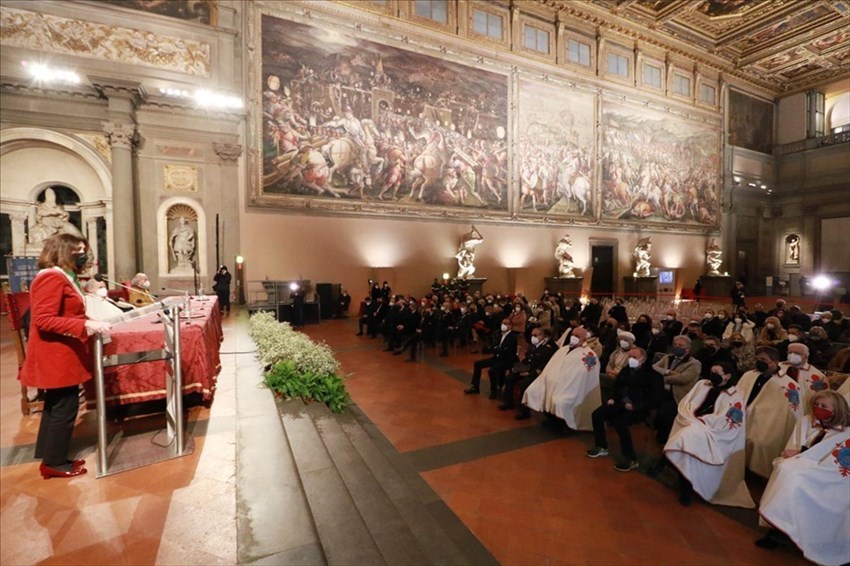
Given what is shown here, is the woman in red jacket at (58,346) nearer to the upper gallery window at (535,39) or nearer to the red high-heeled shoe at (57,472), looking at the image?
the red high-heeled shoe at (57,472)

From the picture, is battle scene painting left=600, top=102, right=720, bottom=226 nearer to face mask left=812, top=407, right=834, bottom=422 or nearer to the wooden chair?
face mask left=812, top=407, right=834, bottom=422

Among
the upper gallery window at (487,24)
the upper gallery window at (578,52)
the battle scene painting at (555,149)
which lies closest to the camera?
the upper gallery window at (487,24)

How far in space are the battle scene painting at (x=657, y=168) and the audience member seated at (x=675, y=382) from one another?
16.6m

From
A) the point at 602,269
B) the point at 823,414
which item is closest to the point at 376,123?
the point at 602,269

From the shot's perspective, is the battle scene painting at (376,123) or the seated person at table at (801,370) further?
the battle scene painting at (376,123)

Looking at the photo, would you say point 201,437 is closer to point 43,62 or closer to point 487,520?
point 487,520

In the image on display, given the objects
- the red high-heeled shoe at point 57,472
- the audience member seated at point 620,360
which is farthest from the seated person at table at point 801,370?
the red high-heeled shoe at point 57,472

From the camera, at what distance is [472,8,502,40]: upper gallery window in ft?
53.6

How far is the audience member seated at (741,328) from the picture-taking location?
7111mm

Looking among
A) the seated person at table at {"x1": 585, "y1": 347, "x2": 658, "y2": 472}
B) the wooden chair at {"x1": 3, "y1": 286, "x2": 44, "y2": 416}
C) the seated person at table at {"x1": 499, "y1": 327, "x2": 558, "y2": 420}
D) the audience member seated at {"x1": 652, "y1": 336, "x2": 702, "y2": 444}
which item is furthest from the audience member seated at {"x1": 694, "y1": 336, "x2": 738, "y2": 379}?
the wooden chair at {"x1": 3, "y1": 286, "x2": 44, "y2": 416}

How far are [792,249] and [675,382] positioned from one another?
2766 cm

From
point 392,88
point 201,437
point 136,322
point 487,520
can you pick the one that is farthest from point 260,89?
point 487,520

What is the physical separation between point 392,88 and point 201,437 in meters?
14.2

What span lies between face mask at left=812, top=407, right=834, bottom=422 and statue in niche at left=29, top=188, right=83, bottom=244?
14.9 meters
